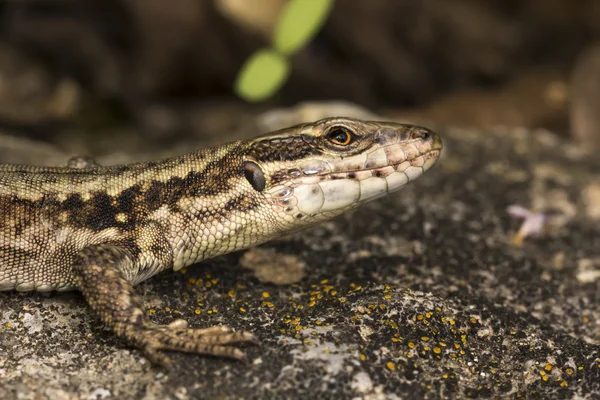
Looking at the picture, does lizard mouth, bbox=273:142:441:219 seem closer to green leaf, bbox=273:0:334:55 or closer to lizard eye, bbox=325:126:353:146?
lizard eye, bbox=325:126:353:146

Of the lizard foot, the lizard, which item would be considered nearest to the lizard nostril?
the lizard

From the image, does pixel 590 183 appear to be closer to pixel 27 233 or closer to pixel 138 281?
pixel 138 281

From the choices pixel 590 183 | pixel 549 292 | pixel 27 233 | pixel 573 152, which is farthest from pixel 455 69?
pixel 27 233

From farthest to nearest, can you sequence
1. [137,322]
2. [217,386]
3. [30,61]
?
[30,61] → [137,322] → [217,386]

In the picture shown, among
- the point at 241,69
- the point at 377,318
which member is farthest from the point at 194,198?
the point at 241,69

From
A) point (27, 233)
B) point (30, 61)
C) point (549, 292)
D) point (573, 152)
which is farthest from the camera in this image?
point (30, 61)

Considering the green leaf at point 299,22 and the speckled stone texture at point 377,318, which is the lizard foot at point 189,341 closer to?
the speckled stone texture at point 377,318

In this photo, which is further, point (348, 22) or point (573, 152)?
point (348, 22)
